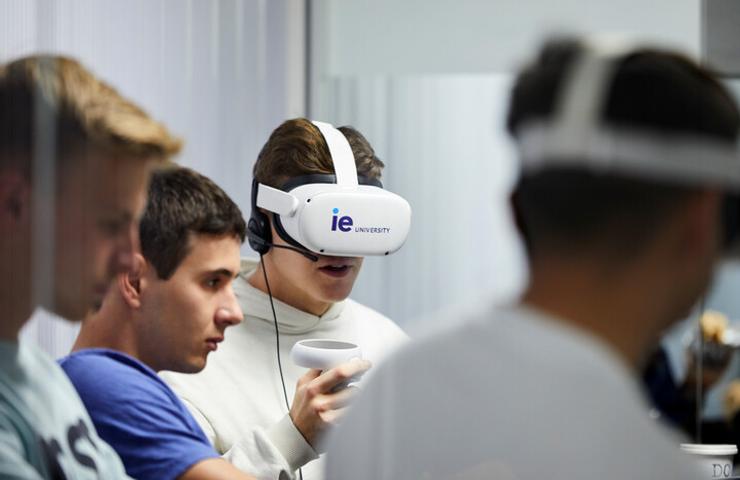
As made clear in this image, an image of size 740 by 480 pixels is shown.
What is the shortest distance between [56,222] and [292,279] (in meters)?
0.42

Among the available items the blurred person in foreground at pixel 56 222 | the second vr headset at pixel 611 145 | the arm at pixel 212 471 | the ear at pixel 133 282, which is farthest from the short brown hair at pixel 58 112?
the second vr headset at pixel 611 145

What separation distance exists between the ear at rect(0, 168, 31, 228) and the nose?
11.8 inches

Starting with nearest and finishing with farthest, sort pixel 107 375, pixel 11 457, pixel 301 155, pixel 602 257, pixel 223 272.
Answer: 1. pixel 602 257
2. pixel 11 457
3. pixel 107 375
4. pixel 223 272
5. pixel 301 155

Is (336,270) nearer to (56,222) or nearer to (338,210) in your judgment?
(338,210)

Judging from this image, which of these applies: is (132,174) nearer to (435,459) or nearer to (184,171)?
(184,171)

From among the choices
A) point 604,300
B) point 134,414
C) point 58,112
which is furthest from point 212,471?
point 604,300

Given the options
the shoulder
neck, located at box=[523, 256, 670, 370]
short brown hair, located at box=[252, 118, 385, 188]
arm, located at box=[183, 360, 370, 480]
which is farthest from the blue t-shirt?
neck, located at box=[523, 256, 670, 370]

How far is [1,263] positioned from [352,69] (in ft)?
1.73

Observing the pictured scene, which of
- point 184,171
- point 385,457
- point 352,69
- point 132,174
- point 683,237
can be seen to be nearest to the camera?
point 683,237

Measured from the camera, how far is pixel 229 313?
46.2 inches

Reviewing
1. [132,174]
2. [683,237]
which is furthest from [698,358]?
[132,174]

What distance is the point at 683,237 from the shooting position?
722 mm

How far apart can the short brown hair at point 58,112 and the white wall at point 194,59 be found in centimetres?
2

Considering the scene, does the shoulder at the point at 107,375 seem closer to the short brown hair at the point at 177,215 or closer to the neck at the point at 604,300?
the short brown hair at the point at 177,215
